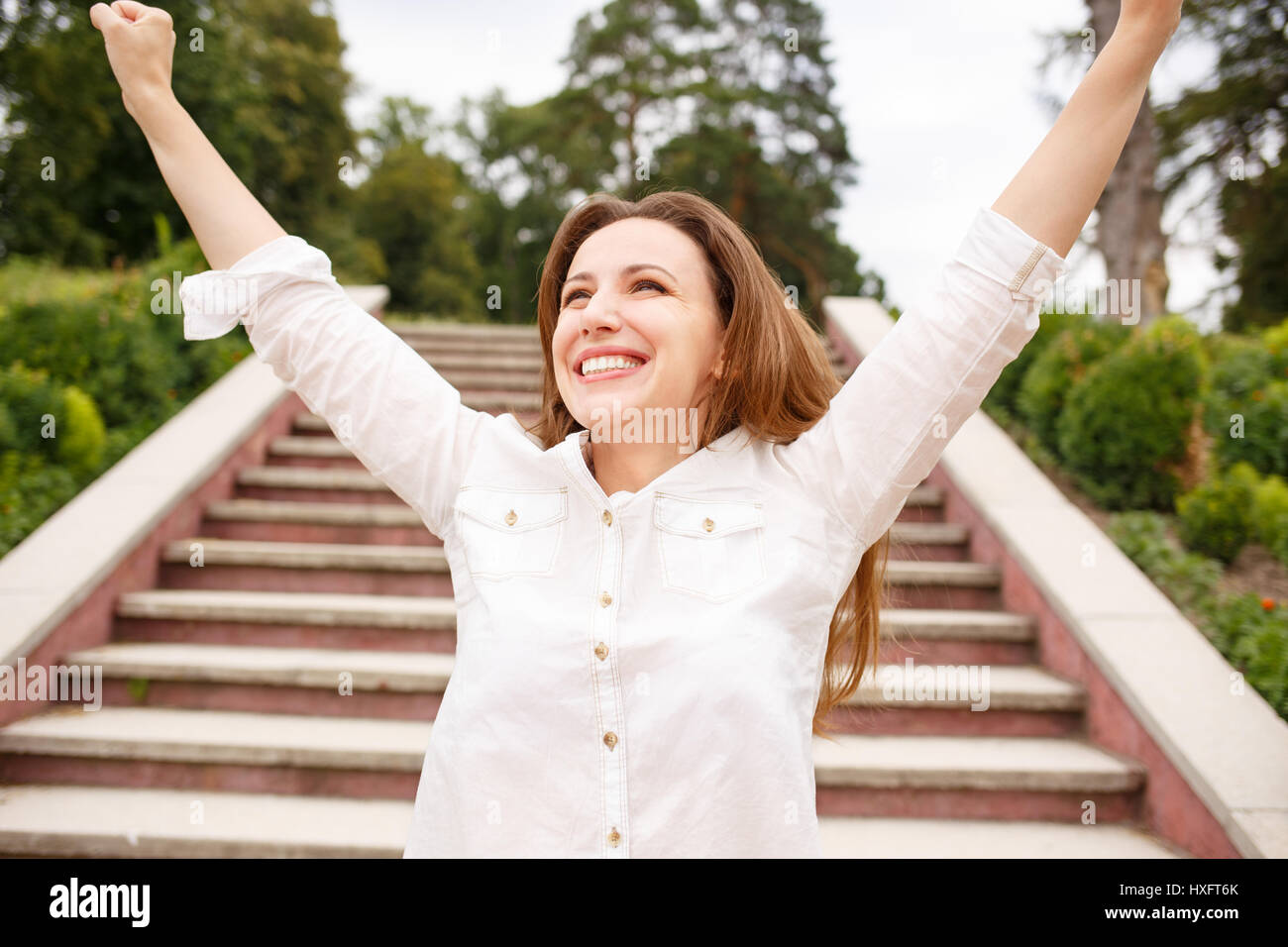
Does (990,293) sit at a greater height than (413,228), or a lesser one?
lesser

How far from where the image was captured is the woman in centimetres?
125

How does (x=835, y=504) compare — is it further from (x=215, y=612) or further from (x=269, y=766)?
(x=215, y=612)

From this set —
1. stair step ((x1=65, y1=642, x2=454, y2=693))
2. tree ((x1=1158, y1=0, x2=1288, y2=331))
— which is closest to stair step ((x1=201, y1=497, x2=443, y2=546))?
stair step ((x1=65, y1=642, x2=454, y2=693))

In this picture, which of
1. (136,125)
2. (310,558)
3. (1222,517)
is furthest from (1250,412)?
(136,125)

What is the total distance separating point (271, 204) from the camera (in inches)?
923

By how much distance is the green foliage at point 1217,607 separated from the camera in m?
3.53

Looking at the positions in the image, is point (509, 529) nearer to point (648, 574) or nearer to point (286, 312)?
point (648, 574)

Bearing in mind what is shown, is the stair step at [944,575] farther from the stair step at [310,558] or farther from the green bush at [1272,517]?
the stair step at [310,558]

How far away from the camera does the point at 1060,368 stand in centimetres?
603

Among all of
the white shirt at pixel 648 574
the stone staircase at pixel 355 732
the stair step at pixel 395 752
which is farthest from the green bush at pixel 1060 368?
the white shirt at pixel 648 574

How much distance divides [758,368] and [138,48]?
3.72ft

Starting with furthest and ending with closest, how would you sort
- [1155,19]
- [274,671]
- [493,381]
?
[493,381] → [274,671] → [1155,19]

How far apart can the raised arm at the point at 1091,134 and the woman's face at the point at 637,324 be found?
52 cm
